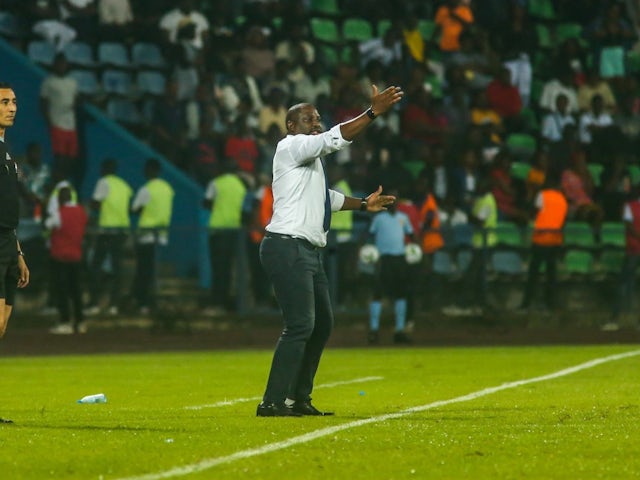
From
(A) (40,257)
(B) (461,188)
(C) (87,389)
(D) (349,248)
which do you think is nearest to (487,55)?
(B) (461,188)

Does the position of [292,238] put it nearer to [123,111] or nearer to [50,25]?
[123,111]

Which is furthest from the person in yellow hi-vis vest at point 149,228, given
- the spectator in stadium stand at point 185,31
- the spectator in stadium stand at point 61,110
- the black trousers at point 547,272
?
the black trousers at point 547,272

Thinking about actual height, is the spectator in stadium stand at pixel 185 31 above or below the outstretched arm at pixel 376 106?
above

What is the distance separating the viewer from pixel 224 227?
23.7 metres

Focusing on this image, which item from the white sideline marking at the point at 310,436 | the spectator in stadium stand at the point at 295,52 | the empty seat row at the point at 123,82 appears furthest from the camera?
the spectator in stadium stand at the point at 295,52

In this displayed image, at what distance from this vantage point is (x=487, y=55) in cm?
2917

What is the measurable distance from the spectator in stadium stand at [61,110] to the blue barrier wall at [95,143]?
25 centimetres

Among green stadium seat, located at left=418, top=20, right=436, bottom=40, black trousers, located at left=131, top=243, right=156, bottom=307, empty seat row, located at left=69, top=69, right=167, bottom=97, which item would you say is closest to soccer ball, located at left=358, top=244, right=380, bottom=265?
black trousers, located at left=131, top=243, right=156, bottom=307

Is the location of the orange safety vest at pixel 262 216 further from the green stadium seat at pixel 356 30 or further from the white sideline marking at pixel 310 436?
the white sideline marking at pixel 310 436

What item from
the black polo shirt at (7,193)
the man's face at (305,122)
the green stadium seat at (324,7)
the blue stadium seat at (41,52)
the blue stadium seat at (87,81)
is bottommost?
the black polo shirt at (7,193)

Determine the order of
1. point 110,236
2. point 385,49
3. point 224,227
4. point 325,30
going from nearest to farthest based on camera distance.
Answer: point 110,236, point 224,227, point 385,49, point 325,30

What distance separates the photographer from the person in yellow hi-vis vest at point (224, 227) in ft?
77.3

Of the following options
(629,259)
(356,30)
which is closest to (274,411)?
(629,259)

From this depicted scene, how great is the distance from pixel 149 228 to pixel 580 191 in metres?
7.67
